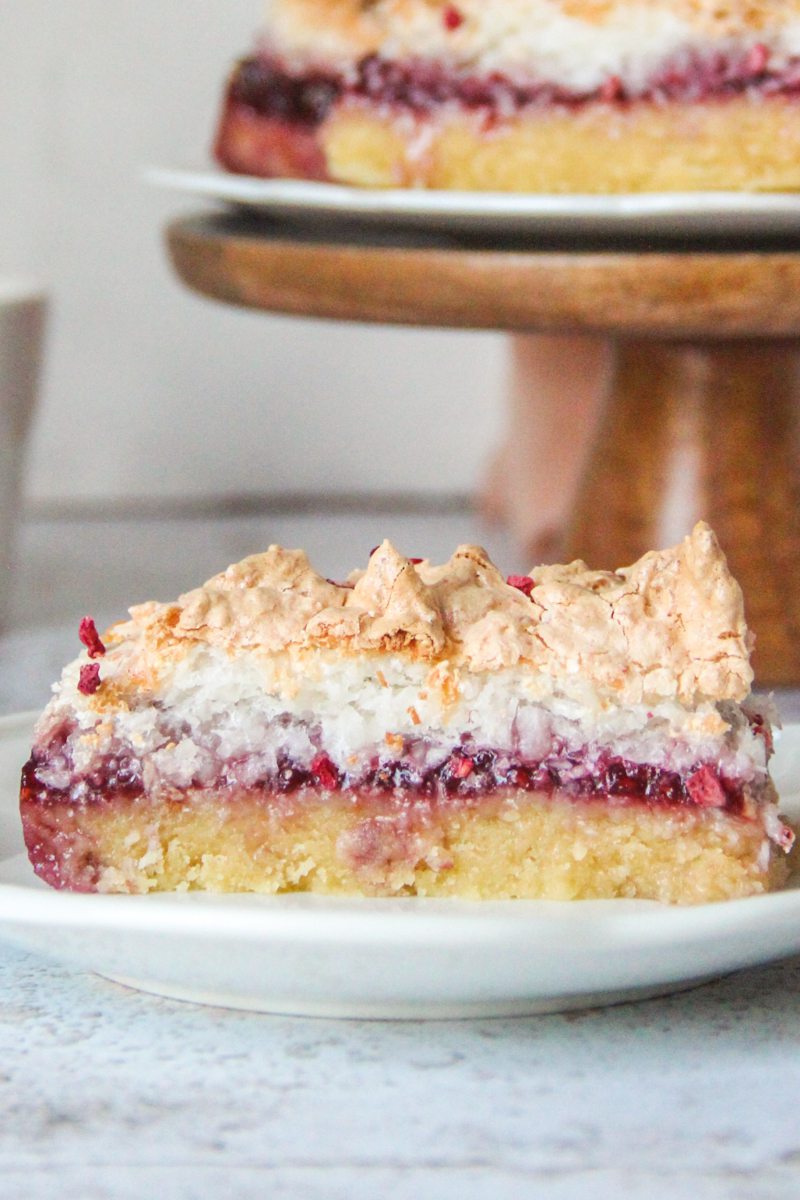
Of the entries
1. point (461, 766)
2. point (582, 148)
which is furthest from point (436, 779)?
point (582, 148)

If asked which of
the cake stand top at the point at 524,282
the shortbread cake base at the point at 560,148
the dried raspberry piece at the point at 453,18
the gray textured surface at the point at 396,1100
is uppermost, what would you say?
the dried raspberry piece at the point at 453,18

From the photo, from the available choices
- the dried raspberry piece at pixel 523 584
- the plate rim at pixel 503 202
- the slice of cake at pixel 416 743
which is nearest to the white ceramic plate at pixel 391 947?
the slice of cake at pixel 416 743

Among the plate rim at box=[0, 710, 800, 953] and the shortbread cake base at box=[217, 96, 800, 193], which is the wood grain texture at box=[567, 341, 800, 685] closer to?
the shortbread cake base at box=[217, 96, 800, 193]

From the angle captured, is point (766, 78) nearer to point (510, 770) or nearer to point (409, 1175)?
point (510, 770)

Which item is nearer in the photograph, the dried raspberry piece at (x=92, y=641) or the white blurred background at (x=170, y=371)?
the dried raspberry piece at (x=92, y=641)

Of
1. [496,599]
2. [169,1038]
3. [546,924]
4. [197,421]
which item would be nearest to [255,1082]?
[169,1038]

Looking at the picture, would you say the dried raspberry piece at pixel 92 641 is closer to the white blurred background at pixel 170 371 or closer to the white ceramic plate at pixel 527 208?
the white ceramic plate at pixel 527 208
